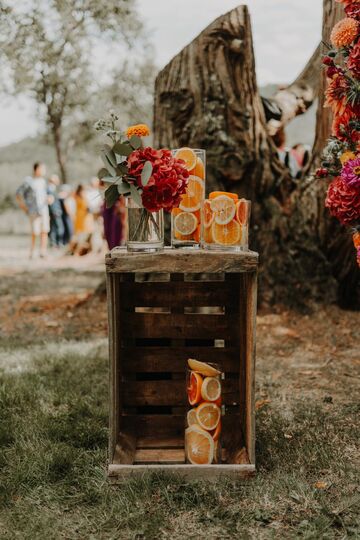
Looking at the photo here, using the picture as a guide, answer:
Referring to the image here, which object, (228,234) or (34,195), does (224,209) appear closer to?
(228,234)

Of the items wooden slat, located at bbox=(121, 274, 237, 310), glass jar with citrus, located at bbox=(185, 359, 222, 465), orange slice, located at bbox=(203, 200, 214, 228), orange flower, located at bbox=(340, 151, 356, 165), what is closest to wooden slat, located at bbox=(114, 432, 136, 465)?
glass jar with citrus, located at bbox=(185, 359, 222, 465)

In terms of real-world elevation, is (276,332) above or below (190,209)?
below

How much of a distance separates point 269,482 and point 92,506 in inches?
32.0

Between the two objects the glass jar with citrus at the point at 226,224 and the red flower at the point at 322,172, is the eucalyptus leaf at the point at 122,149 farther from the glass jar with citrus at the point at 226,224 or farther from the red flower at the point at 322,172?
the red flower at the point at 322,172

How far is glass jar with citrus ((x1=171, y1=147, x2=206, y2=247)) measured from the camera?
300 centimetres

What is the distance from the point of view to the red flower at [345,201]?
3312 mm

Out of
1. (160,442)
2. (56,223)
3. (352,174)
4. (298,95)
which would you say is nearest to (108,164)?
(352,174)

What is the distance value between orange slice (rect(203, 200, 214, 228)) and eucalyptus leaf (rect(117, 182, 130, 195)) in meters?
0.40

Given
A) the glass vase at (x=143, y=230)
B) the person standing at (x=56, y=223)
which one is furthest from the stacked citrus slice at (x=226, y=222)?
the person standing at (x=56, y=223)

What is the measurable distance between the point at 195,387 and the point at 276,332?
302cm

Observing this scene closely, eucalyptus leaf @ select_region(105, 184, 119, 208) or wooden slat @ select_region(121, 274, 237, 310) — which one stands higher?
eucalyptus leaf @ select_region(105, 184, 119, 208)

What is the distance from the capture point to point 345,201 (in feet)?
11.0

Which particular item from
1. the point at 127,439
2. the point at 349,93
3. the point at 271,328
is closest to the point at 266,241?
the point at 271,328

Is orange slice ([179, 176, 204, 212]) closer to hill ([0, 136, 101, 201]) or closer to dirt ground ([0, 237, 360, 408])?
dirt ground ([0, 237, 360, 408])
